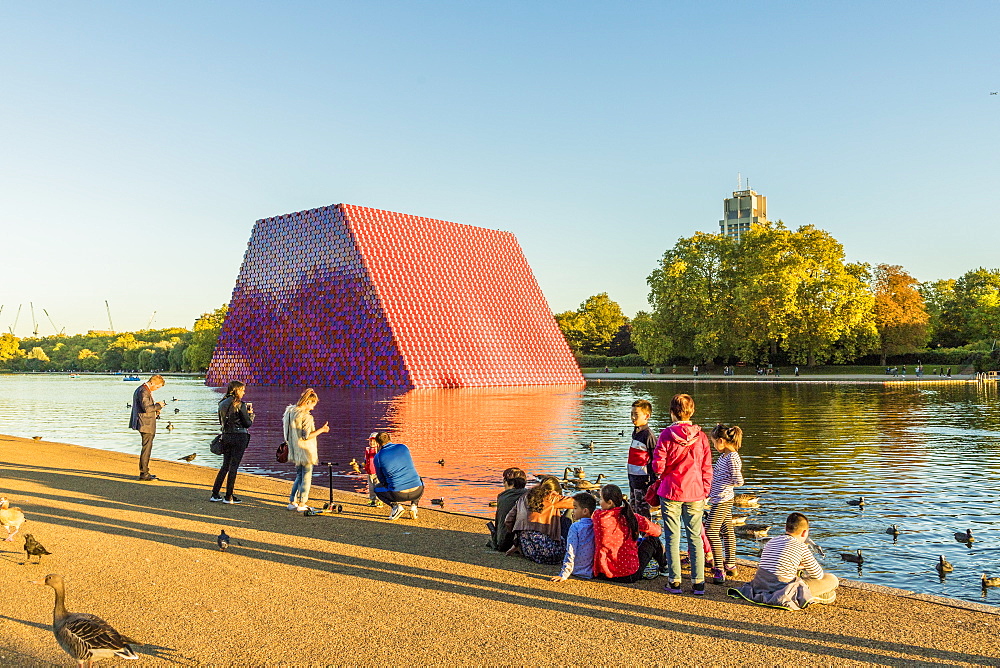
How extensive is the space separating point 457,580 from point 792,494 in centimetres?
780

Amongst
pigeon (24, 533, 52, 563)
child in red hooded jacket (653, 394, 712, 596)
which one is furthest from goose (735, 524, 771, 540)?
pigeon (24, 533, 52, 563)

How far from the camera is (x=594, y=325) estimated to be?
111 m

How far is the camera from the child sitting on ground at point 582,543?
763 centimetres

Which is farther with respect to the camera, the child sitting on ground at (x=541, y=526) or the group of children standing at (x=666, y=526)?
the child sitting on ground at (x=541, y=526)

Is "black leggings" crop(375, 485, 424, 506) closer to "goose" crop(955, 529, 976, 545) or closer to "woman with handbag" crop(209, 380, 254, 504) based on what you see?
"woman with handbag" crop(209, 380, 254, 504)

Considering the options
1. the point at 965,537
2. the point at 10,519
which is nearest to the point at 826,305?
the point at 965,537

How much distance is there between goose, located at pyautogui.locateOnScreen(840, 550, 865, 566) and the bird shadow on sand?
9.57 feet

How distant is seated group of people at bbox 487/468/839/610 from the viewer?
6719mm

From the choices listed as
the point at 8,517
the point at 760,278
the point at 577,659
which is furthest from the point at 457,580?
the point at 760,278

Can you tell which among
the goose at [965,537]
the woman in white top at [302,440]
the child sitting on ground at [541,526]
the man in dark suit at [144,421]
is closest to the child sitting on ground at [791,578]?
the child sitting on ground at [541,526]

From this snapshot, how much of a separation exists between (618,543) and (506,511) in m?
1.68

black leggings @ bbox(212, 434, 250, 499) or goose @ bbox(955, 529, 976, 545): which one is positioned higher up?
black leggings @ bbox(212, 434, 250, 499)

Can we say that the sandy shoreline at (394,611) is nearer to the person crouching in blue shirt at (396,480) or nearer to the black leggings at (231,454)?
the person crouching in blue shirt at (396,480)

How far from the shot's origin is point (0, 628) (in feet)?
20.0
